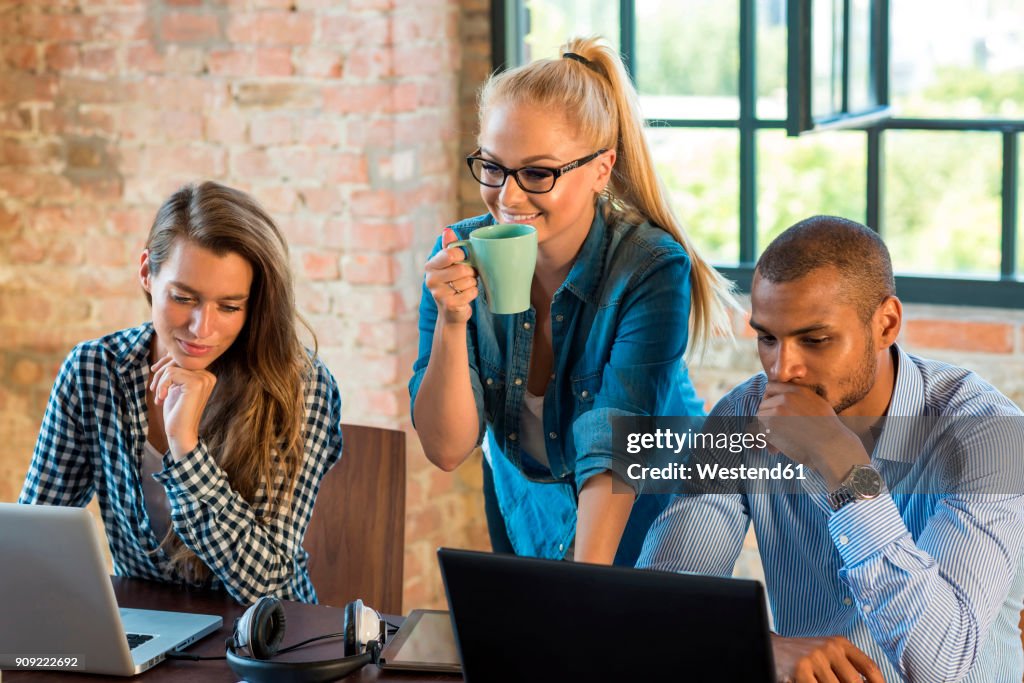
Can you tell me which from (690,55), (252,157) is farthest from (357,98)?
(690,55)

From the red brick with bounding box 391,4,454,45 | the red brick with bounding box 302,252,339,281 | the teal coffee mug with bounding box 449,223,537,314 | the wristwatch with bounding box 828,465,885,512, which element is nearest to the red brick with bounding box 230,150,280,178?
the red brick with bounding box 302,252,339,281

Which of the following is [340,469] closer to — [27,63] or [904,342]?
[904,342]

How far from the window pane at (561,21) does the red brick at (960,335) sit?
3.40ft

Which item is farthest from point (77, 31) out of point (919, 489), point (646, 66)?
point (919, 489)

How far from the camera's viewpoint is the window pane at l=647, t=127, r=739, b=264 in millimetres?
3189

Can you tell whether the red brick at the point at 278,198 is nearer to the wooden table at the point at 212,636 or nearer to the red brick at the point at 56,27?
the red brick at the point at 56,27

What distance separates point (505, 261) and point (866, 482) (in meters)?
0.52

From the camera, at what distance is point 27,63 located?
127 inches

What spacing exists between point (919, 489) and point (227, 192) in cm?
112

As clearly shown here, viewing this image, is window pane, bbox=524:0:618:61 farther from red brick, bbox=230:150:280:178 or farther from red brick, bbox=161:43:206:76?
red brick, bbox=161:43:206:76

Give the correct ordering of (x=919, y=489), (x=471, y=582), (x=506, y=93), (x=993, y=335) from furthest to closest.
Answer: (x=993, y=335), (x=506, y=93), (x=919, y=489), (x=471, y=582)

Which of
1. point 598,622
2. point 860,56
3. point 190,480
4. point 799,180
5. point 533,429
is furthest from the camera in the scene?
point 799,180

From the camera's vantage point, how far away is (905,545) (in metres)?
1.48

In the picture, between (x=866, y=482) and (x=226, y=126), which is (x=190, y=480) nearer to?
(x=866, y=482)
